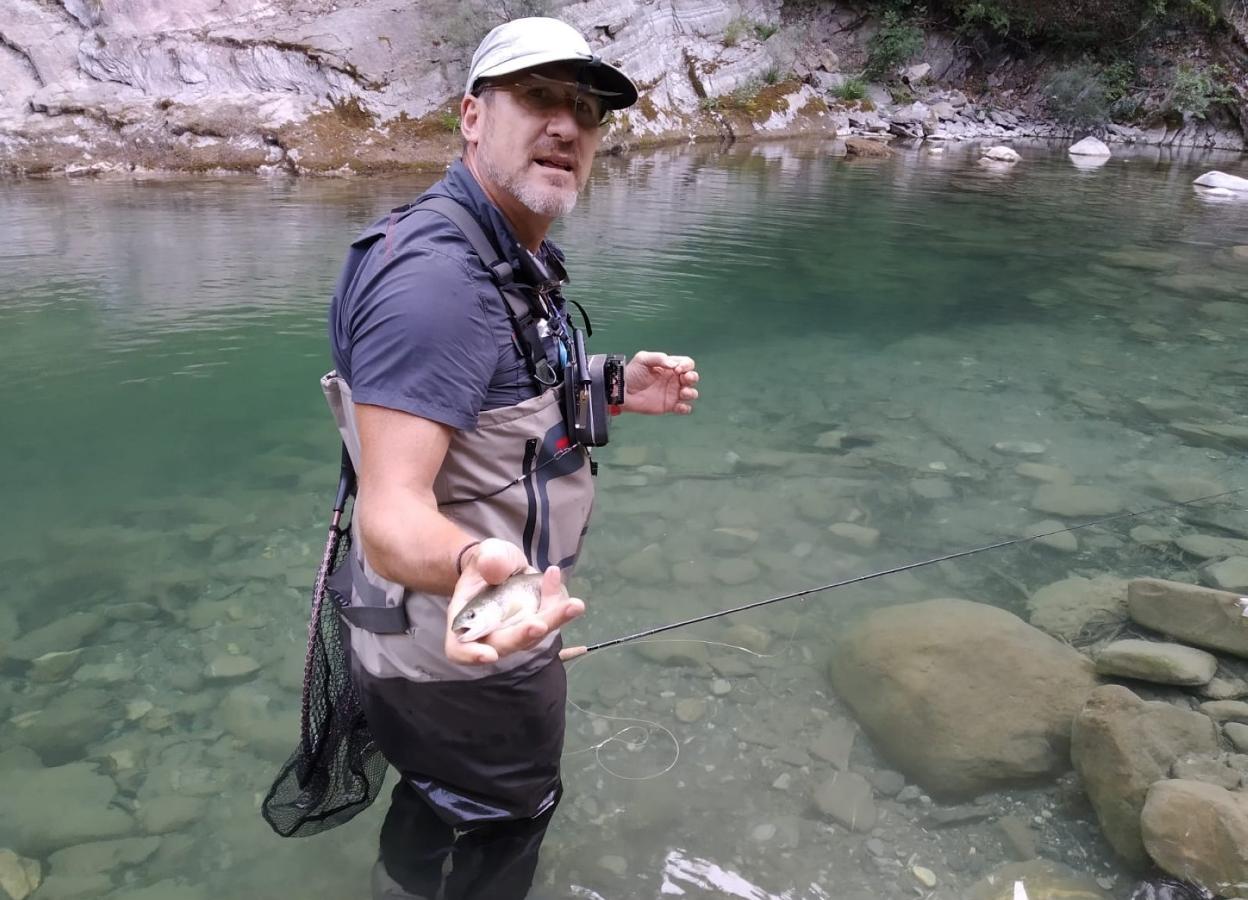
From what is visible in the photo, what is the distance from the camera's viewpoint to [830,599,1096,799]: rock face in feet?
11.0

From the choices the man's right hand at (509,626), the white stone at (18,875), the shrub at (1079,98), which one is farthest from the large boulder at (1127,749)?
the shrub at (1079,98)

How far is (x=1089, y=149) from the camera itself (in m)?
29.1

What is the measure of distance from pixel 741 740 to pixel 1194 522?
3.62 meters

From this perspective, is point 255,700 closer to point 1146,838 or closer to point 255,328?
point 1146,838

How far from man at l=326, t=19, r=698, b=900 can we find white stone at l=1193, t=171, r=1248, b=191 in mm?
23767

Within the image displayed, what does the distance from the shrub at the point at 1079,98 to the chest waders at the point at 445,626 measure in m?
39.7

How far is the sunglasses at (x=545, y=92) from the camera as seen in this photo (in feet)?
6.68

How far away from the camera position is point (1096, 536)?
517 centimetres

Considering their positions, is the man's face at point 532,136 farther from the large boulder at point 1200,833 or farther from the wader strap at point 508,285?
the large boulder at point 1200,833

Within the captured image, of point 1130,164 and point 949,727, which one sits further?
point 1130,164

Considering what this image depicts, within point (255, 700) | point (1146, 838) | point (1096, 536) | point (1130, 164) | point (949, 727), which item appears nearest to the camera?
point (1146, 838)

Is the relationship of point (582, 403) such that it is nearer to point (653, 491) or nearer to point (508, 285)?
point (508, 285)

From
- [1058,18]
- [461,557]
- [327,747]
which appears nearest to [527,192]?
[461,557]

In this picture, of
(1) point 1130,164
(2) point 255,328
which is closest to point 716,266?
(2) point 255,328
